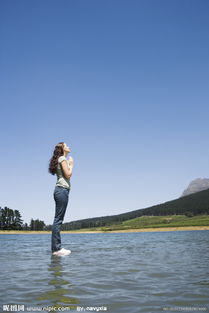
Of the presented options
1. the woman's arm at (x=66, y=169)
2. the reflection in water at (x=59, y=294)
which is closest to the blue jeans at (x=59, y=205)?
the woman's arm at (x=66, y=169)

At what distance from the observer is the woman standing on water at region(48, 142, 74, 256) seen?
31.7 ft

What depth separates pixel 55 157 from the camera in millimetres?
10281

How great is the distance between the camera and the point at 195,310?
3.04m

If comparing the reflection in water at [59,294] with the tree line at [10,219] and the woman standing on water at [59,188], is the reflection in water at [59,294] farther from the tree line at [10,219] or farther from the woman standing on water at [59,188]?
the tree line at [10,219]

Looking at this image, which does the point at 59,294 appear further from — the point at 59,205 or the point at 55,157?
the point at 55,157

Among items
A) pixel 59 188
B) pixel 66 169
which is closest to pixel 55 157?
pixel 66 169

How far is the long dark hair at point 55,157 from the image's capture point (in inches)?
399

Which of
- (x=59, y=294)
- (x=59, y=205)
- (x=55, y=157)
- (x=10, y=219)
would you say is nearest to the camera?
(x=59, y=294)

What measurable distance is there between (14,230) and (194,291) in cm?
15074

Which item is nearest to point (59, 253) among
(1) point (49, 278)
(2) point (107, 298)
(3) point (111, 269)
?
(3) point (111, 269)

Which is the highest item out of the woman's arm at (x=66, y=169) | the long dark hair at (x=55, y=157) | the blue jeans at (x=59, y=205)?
the long dark hair at (x=55, y=157)

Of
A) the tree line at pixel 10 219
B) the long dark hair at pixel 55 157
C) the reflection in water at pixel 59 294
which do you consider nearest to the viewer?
the reflection in water at pixel 59 294

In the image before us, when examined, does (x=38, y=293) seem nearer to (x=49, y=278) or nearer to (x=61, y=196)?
(x=49, y=278)

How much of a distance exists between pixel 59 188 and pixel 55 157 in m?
1.18
